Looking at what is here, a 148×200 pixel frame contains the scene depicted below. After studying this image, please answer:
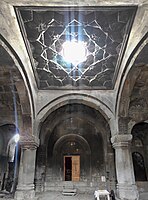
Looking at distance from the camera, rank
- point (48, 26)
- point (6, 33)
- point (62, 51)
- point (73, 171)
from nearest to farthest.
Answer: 1. point (6, 33)
2. point (48, 26)
3. point (62, 51)
4. point (73, 171)

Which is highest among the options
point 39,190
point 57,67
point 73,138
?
point 57,67

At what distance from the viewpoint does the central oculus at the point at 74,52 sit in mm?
4829

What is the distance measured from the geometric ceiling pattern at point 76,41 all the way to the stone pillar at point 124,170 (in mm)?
2104

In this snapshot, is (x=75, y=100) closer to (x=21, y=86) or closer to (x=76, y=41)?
(x=21, y=86)

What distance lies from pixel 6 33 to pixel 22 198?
5.02 m

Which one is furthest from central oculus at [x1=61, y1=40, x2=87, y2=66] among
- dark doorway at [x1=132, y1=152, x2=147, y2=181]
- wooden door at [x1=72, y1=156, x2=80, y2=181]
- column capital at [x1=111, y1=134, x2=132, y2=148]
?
dark doorway at [x1=132, y1=152, x2=147, y2=181]

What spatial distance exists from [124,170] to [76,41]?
4456 mm

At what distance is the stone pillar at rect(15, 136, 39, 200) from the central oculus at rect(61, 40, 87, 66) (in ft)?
10.2

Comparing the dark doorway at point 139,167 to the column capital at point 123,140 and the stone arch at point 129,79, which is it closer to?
the stone arch at point 129,79

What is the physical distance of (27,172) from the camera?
5.94m

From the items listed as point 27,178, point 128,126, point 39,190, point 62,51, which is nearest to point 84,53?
point 62,51

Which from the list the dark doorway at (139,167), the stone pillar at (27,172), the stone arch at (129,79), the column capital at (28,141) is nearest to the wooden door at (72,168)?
the dark doorway at (139,167)

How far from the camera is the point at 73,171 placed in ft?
29.5

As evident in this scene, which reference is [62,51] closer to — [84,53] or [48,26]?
[84,53]
